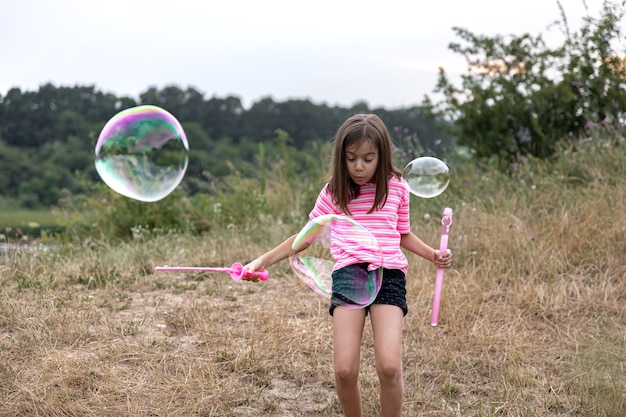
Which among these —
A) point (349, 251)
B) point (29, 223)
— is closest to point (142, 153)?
point (349, 251)

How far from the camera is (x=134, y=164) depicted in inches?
156

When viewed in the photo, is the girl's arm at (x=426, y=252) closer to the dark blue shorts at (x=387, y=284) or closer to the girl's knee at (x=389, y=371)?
the dark blue shorts at (x=387, y=284)

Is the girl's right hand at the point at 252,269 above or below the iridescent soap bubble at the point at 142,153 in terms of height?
below

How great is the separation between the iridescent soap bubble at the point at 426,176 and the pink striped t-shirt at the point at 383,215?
538mm

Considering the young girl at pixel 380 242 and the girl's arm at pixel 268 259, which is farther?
the girl's arm at pixel 268 259

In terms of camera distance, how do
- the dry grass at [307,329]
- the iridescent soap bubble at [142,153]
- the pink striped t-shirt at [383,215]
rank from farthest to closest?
the iridescent soap bubble at [142,153] → the dry grass at [307,329] → the pink striped t-shirt at [383,215]

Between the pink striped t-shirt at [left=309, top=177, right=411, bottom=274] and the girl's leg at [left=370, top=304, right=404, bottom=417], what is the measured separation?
0.61 ft

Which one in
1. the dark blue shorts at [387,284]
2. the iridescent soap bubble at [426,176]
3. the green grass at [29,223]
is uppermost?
the iridescent soap bubble at [426,176]

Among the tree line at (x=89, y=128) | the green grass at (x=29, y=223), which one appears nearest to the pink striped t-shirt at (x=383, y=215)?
the green grass at (x=29, y=223)

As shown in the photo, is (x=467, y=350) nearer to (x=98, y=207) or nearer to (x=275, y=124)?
(x=98, y=207)

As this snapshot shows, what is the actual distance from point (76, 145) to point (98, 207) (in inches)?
200

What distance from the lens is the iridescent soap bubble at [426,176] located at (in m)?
3.49

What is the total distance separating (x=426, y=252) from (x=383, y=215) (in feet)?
0.83

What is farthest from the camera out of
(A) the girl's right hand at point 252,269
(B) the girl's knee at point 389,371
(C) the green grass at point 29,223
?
(C) the green grass at point 29,223
